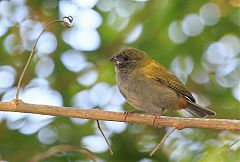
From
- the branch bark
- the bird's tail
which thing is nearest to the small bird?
the bird's tail

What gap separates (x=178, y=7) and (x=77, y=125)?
1.84 m

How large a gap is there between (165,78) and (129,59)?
0.47 m

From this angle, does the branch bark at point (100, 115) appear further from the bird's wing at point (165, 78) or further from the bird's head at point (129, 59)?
the bird's head at point (129, 59)

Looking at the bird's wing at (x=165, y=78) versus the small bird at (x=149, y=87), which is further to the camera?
the bird's wing at (x=165, y=78)

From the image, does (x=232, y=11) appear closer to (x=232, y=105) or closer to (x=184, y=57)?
(x=184, y=57)

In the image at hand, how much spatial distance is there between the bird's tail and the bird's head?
2.25 ft

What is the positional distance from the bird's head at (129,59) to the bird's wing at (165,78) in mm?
147

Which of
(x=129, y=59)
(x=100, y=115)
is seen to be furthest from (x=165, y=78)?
(x=100, y=115)

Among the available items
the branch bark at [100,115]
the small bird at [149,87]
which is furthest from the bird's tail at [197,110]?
the branch bark at [100,115]

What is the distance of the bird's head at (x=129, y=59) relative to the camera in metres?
5.97

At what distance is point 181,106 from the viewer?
19.1ft

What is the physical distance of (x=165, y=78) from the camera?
19.2ft

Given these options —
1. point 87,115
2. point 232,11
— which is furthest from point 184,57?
point 87,115

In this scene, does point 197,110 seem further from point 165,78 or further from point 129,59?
point 129,59
